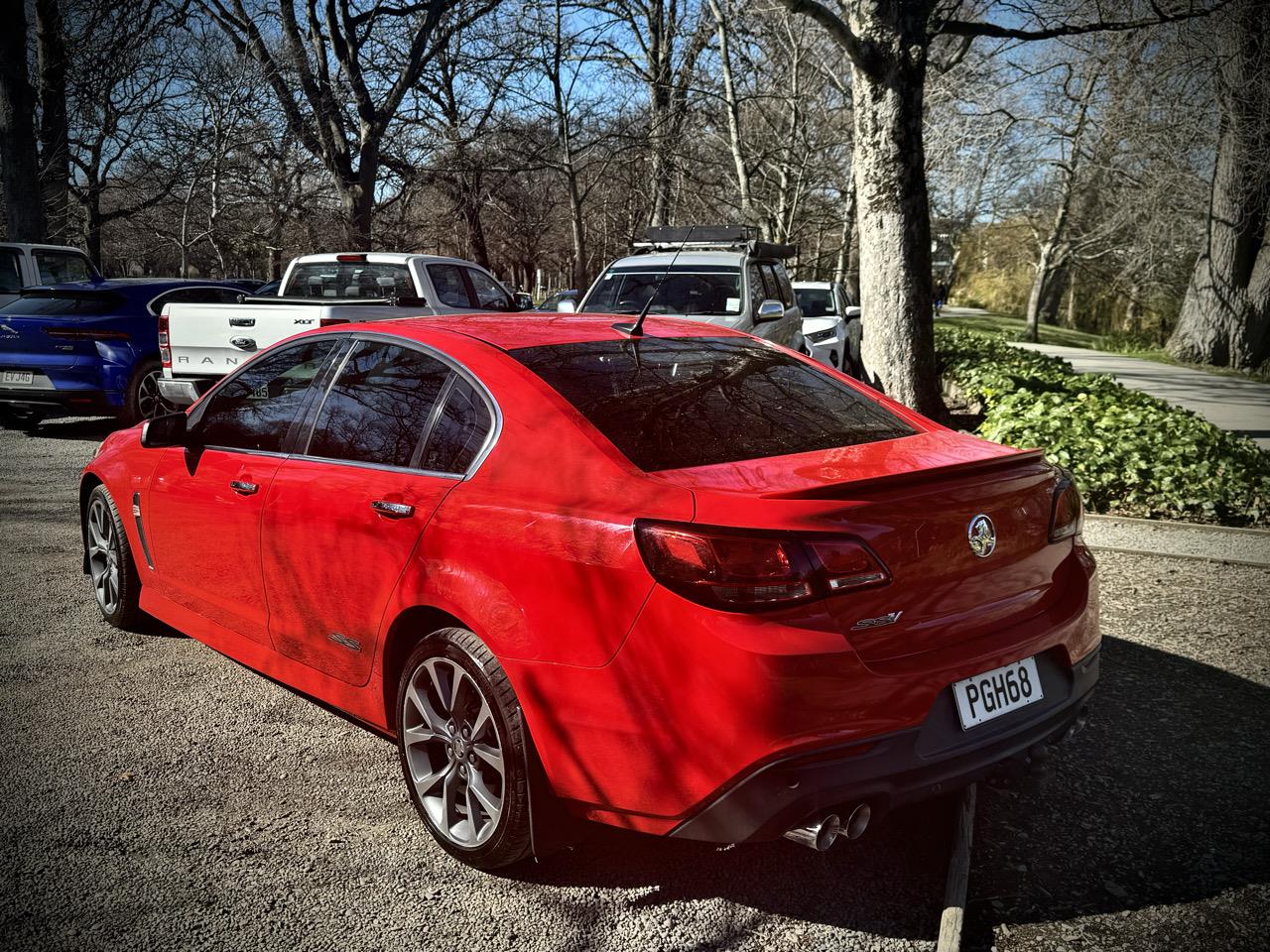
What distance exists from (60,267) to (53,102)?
9303 millimetres

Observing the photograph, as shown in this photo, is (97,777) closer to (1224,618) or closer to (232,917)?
(232,917)

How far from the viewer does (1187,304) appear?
23516 millimetres

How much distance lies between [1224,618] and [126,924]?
17.0 feet

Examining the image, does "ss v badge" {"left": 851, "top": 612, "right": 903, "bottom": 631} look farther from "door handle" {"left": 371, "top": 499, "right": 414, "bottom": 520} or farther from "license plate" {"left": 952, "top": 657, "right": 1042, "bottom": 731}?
"door handle" {"left": 371, "top": 499, "right": 414, "bottom": 520}

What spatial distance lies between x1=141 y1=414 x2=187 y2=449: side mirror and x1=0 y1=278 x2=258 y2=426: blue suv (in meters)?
7.32

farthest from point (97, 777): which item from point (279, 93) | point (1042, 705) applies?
point (279, 93)

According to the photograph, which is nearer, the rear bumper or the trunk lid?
the rear bumper

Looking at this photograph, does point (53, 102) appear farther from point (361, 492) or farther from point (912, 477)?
point (912, 477)

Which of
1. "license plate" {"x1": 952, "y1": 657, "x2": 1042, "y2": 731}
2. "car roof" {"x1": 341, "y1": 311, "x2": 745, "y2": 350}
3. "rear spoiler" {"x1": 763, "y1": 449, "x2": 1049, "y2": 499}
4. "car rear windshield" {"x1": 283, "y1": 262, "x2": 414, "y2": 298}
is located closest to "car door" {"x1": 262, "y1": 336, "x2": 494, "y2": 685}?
"car roof" {"x1": 341, "y1": 311, "x2": 745, "y2": 350}

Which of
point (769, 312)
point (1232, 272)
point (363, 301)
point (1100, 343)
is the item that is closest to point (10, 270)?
point (363, 301)

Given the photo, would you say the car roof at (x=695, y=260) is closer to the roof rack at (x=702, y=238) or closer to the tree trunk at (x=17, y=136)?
the roof rack at (x=702, y=238)

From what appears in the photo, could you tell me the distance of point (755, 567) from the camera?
2.45m

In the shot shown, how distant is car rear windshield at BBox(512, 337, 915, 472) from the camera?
2951 millimetres

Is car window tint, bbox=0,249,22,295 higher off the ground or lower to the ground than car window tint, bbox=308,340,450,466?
higher
